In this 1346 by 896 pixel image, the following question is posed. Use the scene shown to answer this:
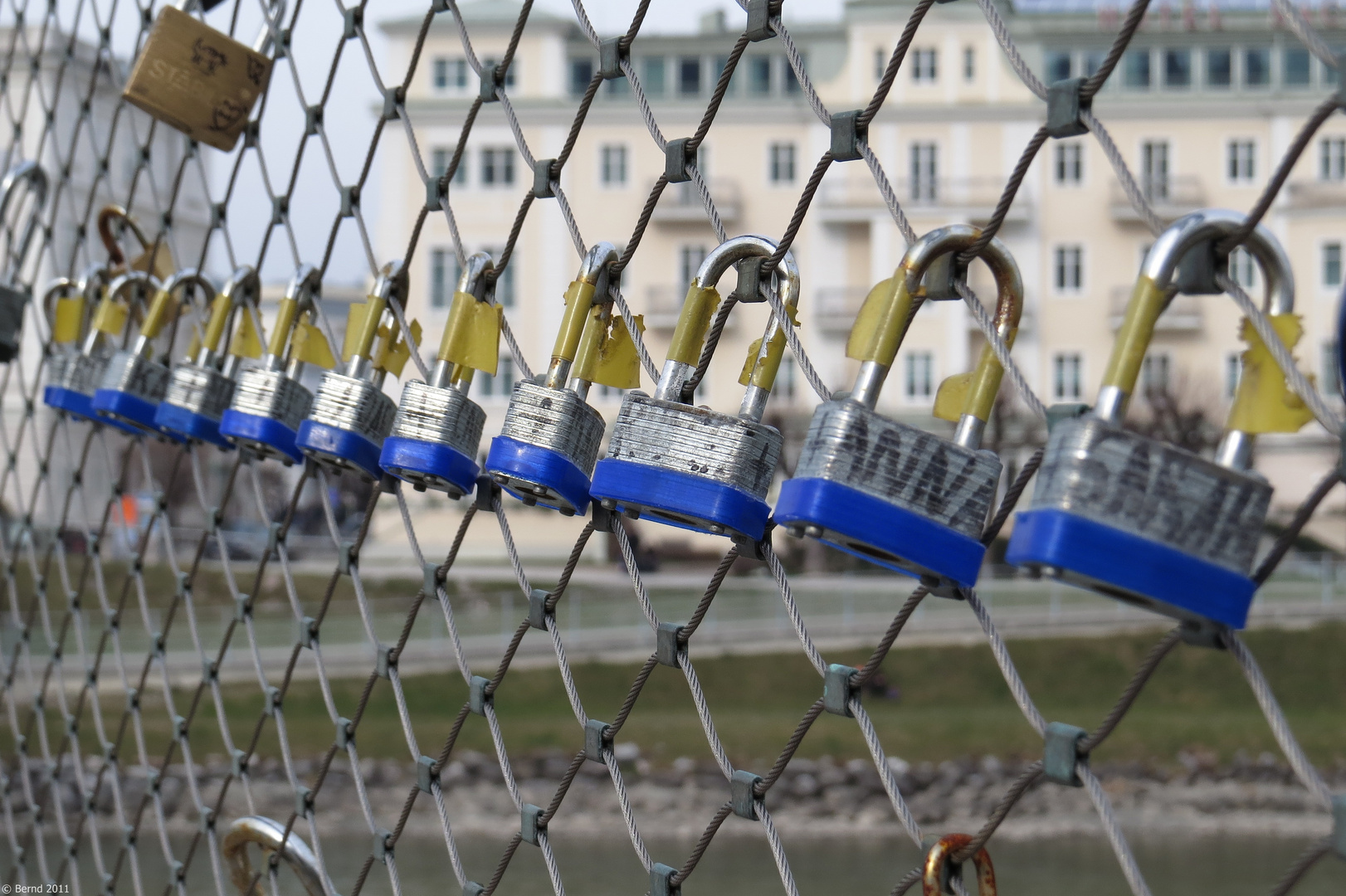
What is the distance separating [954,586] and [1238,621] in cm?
17

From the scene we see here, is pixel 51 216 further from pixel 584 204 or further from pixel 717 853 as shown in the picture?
pixel 584 204

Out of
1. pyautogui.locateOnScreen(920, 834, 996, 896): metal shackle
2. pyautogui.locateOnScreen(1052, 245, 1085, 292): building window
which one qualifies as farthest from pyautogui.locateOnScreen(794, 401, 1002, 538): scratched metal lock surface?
pyautogui.locateOnScreen(1052, 245, 1085, 292): building window

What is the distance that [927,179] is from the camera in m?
17.2

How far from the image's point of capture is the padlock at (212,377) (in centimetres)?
138

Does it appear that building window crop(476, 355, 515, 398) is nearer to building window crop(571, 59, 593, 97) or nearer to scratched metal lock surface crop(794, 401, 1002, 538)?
building window crop(571, 59, 593, 97)

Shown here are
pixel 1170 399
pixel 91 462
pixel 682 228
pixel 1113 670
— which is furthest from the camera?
pixel 682 228

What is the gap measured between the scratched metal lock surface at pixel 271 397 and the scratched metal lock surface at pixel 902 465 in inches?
26.9

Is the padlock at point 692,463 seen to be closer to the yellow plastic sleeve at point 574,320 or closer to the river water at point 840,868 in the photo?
the yellow plastic sleeve at point 574,320

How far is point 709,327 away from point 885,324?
0.71ft

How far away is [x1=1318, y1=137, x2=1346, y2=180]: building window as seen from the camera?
1739 cm

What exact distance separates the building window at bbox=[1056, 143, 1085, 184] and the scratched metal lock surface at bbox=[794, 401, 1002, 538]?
1763cm

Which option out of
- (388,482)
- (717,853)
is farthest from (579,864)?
(388,482)

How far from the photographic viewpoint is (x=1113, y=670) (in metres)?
12.8

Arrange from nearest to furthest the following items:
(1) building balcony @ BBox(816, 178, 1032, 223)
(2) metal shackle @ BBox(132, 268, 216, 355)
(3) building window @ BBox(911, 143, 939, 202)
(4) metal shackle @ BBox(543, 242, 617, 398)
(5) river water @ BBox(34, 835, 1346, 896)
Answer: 1. (4) metal shackle @ BBox(543, 242, 617, 398)
2. (2) metal shackle @ BBox(132, 268, 216, 355)
3. (5) river water @ BBox(34, 835, 1346, 896)
4. (1) building balcony @ BBox(816, 178, 1032, 223)
5. (3) building window @ BBox(911, 143, 939, 202)
